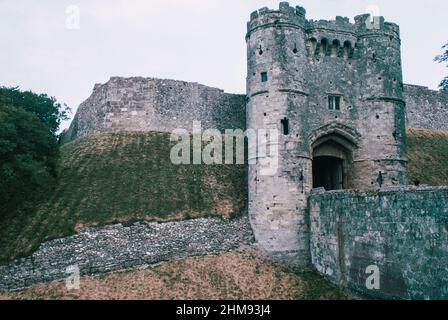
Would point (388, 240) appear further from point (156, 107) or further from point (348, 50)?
point (156, 107)

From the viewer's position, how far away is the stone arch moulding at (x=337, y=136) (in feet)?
102

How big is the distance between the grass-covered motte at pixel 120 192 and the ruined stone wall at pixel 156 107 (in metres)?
1.40

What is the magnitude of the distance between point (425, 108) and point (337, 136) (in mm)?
21662

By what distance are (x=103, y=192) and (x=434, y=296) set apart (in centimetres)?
2057

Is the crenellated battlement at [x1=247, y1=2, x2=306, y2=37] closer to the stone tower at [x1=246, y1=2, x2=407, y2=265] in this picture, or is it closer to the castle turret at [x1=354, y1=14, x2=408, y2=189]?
the stone tower at [x1=246, y1=2, x2=407, y2=265]

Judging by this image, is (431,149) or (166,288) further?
(431,149)

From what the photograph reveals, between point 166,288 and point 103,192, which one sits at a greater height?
point 103,192

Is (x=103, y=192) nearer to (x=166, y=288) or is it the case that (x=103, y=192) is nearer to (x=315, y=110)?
(x=166, y=288)

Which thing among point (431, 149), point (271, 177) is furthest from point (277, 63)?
point (431, 149)

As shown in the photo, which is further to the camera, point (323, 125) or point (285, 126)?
point (323, 125)

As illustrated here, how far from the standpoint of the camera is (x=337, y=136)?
106 ft

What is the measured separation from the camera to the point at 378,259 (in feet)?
68.8
